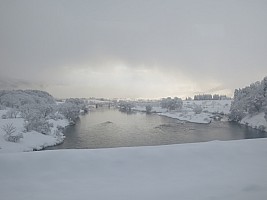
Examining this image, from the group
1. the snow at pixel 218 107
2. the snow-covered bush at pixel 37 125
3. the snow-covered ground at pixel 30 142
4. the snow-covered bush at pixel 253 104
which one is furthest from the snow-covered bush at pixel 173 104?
the snow-covered bush at pixel 37 125

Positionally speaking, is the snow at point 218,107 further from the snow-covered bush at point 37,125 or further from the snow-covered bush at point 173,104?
the snow-covered bush at point 37,125

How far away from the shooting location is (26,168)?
16.6 feet

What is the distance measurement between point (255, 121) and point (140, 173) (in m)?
45.9

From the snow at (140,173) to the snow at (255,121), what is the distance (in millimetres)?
39351

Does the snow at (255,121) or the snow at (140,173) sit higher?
the snow at (140,173)

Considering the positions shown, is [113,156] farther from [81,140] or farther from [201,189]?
[81,140]

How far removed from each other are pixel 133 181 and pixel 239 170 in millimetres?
2579

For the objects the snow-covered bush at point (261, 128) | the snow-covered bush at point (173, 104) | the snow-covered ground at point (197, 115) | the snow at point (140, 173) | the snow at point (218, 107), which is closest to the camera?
the snow at point (140, 173)

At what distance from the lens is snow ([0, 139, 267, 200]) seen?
4195mm

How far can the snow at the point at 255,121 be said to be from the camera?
41.2 metres

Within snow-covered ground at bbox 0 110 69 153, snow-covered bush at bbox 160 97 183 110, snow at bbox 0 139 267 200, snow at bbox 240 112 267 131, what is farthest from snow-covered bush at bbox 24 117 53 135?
snow-covered bush at bbox 160 97 183 110

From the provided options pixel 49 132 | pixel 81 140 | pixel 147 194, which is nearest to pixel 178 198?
pixel 147 194

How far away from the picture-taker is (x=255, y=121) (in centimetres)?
4409

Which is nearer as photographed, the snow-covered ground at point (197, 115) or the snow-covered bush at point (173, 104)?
the snow-covered ground at point (197, 115)
